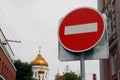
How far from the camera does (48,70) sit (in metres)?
88.2

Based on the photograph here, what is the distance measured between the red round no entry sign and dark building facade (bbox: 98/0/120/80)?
17836mm

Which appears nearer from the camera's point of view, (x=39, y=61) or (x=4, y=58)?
(x=4, y=58)

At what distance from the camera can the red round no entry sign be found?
3.75m

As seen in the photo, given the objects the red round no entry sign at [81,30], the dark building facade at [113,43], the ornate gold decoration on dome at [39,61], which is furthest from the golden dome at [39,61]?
the red round no entry sign at [81,30]

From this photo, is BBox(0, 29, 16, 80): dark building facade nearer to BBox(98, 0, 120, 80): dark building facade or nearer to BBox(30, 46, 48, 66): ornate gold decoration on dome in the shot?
BBox(98, 0, 120, 80): dark building facade

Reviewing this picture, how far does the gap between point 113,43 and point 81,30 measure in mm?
20134

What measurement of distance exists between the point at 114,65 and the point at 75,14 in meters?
20.8

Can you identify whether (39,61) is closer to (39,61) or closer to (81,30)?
(39,61)

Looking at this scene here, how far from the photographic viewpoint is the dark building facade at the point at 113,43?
22031 mm

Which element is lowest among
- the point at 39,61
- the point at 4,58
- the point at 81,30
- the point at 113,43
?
the point at 81,30

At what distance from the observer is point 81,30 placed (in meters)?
3.85

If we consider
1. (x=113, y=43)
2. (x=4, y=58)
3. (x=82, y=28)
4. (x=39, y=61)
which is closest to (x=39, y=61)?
(x=39, y=61)

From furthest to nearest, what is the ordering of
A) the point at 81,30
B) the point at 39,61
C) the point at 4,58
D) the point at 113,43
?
1. the point at 39,61
2. the point at 4,58
3. the point at 113,43
4. the point at 81,30

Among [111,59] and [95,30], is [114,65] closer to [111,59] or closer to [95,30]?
[111,59]
